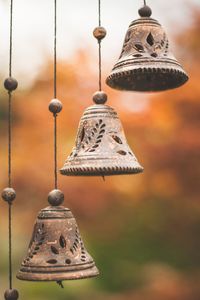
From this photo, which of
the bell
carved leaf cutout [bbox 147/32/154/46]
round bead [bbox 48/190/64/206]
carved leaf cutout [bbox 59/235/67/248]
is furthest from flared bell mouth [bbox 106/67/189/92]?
carved leaf cutout [bbox 59/235/67/248]

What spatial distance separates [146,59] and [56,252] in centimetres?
64

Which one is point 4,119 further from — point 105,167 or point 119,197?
point 105,167

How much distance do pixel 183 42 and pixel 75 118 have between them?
0.86 meters

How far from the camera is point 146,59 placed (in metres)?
2.01

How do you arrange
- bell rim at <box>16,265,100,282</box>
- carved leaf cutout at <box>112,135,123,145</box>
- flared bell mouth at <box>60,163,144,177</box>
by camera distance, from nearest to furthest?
bell rim at <box>16,265,100,282</box>
flared bell mouth at <box>60,163,144,177</box>
carved leaf cutout at <box>112,135,123,145</box>

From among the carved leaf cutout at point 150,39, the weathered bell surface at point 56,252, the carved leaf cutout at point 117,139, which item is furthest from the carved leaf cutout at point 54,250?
the carved leaf cutout at point 150,39

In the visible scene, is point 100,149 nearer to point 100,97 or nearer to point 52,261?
point 100,97

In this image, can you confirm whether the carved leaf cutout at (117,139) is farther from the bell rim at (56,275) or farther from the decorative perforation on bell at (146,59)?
the bell rim at (56,275)

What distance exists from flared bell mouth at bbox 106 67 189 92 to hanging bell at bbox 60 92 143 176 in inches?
5.2

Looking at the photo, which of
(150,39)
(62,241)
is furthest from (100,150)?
(150,39)

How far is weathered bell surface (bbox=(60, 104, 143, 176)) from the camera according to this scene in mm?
1958

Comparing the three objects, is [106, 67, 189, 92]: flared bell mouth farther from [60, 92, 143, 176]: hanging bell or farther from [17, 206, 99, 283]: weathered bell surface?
[17, 206, 99, 283]: weathered bell surface

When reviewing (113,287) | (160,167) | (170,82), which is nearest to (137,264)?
(113,287)

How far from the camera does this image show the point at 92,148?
6.59 ft
